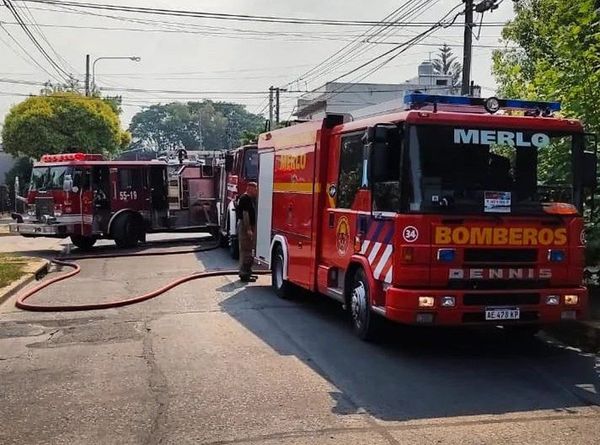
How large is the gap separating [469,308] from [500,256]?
2.06 ft

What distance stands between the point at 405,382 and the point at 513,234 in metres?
1.98

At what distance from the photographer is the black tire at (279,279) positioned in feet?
41.4


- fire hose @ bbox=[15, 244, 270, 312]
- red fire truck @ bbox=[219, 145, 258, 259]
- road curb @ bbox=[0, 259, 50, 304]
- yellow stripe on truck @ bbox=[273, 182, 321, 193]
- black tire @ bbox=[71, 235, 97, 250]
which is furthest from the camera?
black tire @ bbox=[71, 235, 97, 250]

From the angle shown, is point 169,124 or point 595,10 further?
point 169,124

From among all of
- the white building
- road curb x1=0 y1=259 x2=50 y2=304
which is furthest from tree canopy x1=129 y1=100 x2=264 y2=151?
road curb x1=0 y1=259 x2=50 y2=304

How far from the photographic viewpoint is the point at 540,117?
8.62 metres

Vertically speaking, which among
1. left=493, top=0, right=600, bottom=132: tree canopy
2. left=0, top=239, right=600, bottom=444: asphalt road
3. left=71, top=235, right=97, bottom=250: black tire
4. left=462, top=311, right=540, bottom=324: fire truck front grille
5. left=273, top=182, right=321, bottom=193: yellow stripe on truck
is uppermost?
left=493, top=0, right=600, bottom=132: tree canopy

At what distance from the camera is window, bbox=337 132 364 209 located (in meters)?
9.32

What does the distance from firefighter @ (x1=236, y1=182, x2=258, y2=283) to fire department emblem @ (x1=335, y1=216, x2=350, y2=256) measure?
494cm

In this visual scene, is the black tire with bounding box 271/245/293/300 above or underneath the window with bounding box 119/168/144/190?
underneath

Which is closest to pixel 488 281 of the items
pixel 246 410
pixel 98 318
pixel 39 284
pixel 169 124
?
pixel 246 410

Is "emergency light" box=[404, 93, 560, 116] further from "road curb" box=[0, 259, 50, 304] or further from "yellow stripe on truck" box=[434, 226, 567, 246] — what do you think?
"road curb" box=[0, 259, 50, 304]

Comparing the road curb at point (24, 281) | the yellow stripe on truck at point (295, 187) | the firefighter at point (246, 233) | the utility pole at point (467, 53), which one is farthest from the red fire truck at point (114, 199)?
the yellow stripe on truck at point (295, 187)

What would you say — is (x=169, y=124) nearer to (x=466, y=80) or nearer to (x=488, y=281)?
(x=466, y=80)
